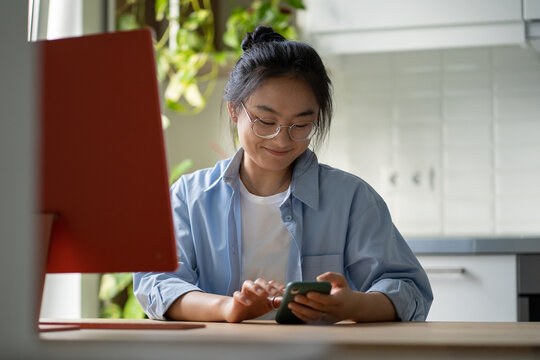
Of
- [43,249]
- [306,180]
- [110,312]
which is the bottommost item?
[110,312]

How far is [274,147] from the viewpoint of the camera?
1.52 meters

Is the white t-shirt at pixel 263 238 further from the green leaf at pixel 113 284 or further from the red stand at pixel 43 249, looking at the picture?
the green leaf at pixel 113 284

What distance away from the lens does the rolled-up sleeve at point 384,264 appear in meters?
1.36

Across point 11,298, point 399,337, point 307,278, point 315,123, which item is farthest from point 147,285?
point 11,298

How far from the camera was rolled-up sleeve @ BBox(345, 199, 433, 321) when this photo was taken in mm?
1355

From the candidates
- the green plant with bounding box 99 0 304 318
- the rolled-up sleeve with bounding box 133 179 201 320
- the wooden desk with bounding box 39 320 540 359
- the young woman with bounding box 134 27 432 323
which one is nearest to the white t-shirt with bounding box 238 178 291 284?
the young woman with bounding box 134 27 432 323

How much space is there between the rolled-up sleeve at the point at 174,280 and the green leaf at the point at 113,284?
1.34 m

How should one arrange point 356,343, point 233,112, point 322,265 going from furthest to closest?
point 233,112
point 322,265
point 356,343

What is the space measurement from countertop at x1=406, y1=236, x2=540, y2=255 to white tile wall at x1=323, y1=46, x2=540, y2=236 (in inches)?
27.7

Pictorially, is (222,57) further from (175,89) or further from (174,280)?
(174,280)

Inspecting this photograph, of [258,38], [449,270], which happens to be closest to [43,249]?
[258,38]

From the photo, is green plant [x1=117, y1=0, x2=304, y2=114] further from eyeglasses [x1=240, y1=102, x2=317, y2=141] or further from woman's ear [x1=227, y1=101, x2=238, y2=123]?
eyeglasses [x1=240, y1=102, x2=317, y2=141]

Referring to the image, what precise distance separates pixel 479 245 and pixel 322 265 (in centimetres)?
116

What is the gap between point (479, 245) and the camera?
2.50 m
